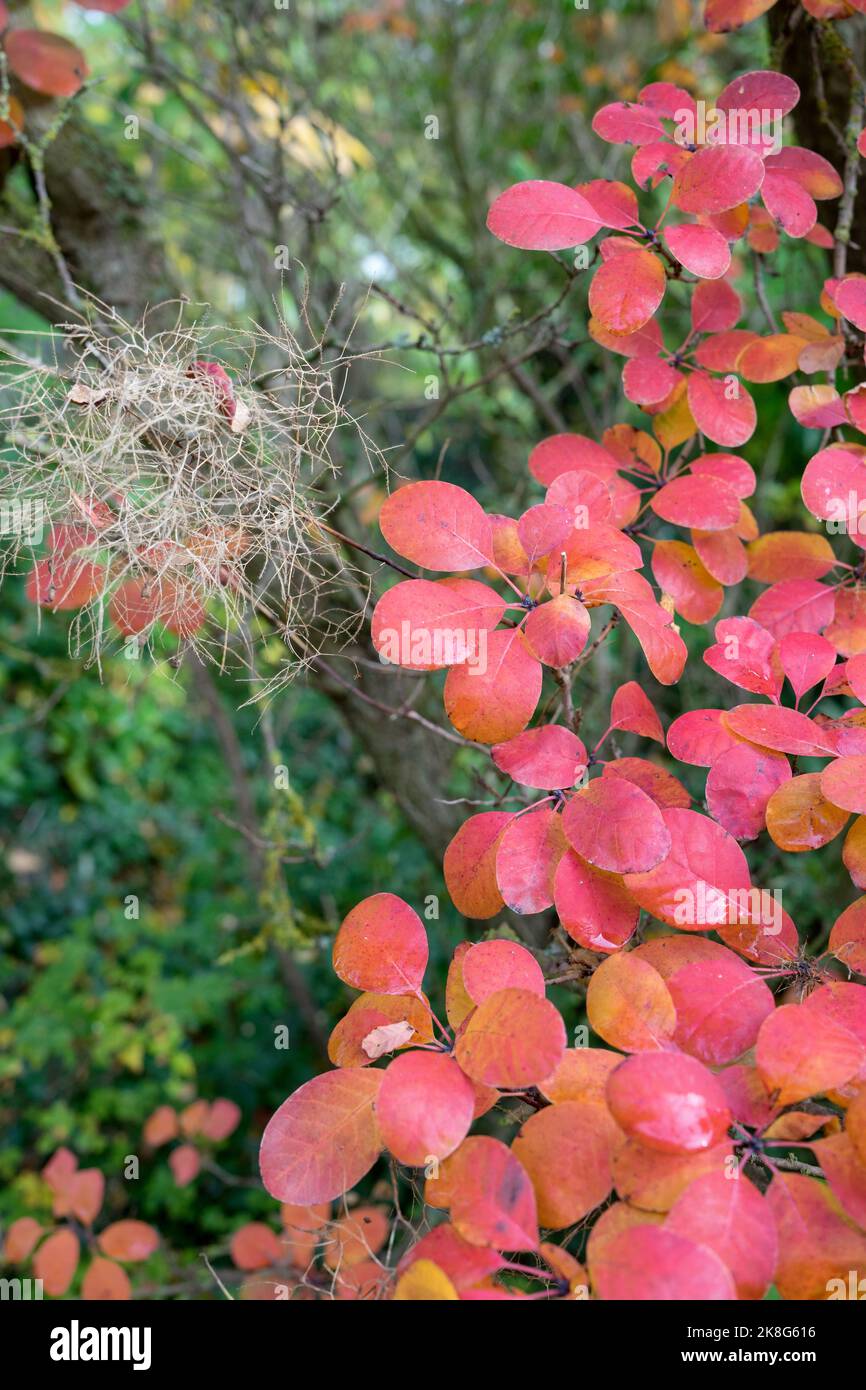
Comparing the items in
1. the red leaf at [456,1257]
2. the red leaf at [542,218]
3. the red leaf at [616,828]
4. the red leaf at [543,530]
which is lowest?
the red leaf at [456,1257]

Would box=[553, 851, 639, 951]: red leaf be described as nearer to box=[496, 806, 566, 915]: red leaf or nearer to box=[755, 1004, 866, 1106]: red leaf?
box=[496, 806, 566, 915]: red leaf

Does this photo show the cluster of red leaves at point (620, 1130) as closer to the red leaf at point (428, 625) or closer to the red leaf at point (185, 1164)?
the red leaf at point (428, 625)

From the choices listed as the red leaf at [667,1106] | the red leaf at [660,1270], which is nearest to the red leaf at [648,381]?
the red leaf at [667,1106]

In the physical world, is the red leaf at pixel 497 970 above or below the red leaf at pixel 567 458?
below

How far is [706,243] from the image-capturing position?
928 millimetres

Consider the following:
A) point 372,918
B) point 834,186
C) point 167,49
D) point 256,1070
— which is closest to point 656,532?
point 834,186

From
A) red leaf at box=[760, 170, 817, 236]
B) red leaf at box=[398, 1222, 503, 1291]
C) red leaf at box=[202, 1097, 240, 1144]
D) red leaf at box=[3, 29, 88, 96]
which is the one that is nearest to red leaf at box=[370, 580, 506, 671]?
red leaf at box=[398, 1222, 503, 1291]

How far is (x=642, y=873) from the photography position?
0.81 metres

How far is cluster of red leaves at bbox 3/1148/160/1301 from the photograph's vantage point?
1548mm

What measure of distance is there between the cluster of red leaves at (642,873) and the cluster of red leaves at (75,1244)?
99cm

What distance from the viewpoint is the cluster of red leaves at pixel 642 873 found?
0.66 meters

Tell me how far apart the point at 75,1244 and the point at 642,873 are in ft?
4.64

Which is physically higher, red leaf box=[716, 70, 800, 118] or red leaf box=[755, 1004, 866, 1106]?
red leaf box=[716, 70, 800, 118]

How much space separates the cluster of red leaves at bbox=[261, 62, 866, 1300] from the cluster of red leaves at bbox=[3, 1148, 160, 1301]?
0.99m
